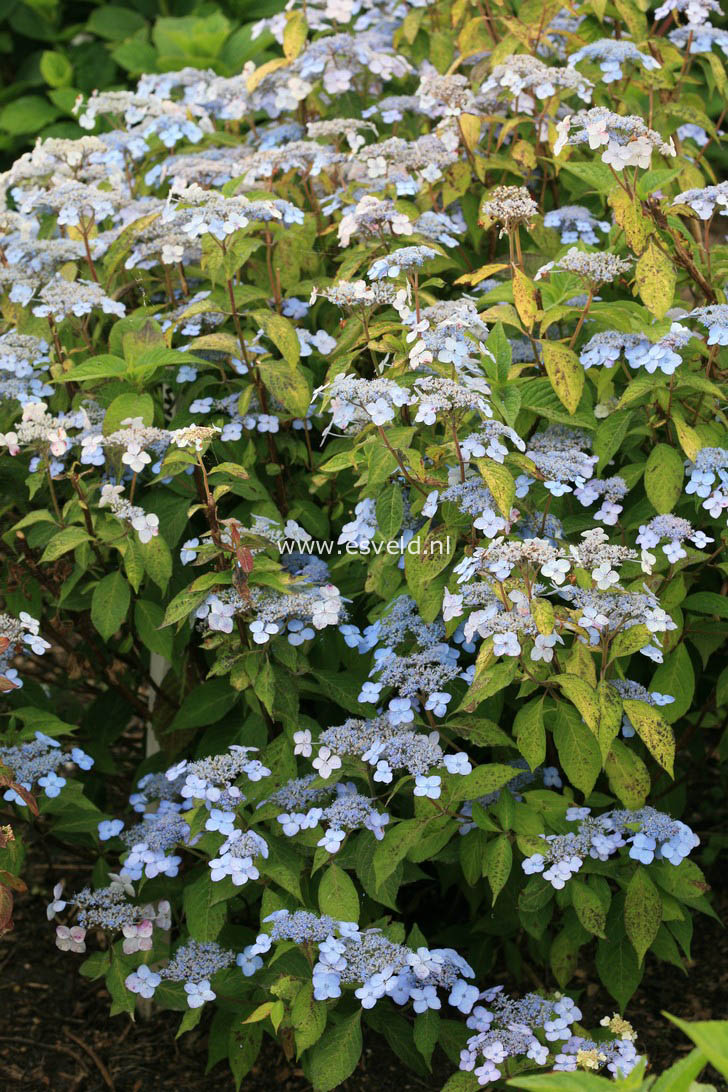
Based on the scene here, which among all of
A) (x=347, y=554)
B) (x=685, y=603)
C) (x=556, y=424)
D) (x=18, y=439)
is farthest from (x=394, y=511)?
(x=18, y=439)

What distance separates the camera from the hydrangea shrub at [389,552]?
1.95 meters

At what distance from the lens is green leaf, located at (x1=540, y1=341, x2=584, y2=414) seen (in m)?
2.05

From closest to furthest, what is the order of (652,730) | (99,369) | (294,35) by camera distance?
(652,730), (99,369), (294,35)

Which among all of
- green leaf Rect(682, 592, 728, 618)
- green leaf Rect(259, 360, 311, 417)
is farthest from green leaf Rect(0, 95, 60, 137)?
green leaf Rect(682, 592, 728, 618)

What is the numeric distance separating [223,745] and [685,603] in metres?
0.86

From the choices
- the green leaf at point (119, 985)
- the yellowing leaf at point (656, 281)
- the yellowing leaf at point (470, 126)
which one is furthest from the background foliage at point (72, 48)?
the green leaf at point (119, 985)

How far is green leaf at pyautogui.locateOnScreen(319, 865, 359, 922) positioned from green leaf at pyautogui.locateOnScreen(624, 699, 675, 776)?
48 cm

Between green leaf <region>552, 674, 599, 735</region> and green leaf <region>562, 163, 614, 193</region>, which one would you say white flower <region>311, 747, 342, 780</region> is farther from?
green leaf <region>562, 163, 614, 193</region>

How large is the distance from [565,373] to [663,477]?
9.0 inches

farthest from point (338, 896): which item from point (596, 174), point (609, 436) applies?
point (596, 174)

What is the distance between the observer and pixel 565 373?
207 cm

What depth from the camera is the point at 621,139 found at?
211cm

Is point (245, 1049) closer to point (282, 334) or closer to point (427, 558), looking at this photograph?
point (427, 558)

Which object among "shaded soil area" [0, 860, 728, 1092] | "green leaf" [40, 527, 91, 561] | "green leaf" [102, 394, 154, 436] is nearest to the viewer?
"green leaf" [40, 527, 91, 561]
